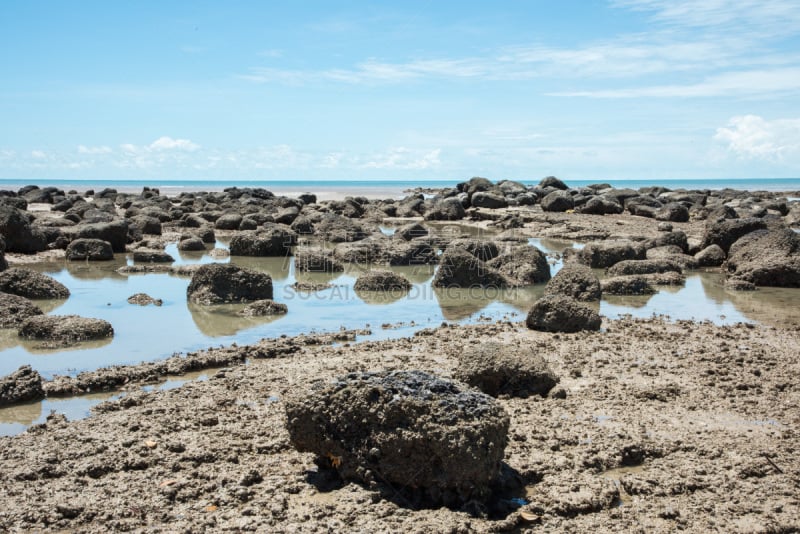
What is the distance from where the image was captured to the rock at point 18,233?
1627cm

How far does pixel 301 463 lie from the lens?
4.81 meters

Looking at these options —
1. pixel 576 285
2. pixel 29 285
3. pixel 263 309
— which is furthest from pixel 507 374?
pixel 29 285

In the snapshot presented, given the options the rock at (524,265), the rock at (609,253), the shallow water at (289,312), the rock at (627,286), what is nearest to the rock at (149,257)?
the shallow water at (289,312)

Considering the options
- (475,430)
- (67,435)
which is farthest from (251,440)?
(475,430)

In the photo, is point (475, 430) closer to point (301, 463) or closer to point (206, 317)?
point (301, 463)

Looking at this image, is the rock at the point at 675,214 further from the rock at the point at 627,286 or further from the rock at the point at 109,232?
the rock at the point at 109,232

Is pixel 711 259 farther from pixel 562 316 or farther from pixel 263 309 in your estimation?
pixel 263 309

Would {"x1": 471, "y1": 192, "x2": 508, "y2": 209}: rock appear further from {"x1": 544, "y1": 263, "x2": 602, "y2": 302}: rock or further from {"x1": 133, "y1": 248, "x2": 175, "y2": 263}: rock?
{"x1": 544, "y1": 263, "x2": 602, "y2": 302}: rock

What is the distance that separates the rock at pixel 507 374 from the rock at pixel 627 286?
20.1ft

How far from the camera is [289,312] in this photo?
1054cm

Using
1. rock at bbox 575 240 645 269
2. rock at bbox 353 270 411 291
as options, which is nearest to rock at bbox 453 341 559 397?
rock at bbox 353 270 411 291

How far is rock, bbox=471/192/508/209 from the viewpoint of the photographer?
32.8 metres

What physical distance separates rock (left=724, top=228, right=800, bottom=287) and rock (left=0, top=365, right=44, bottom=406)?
11849mm

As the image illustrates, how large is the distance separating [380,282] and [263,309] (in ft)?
9.21
